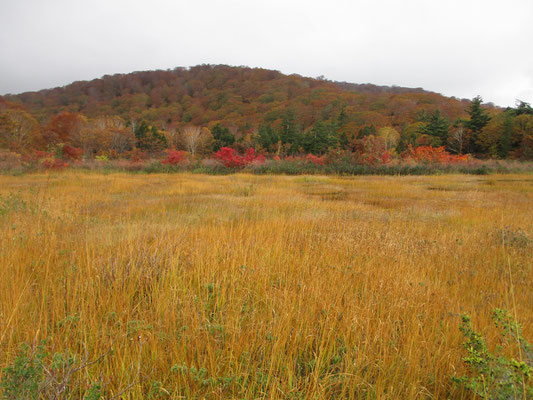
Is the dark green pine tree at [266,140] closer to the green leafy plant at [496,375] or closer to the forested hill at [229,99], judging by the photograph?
the forested hill at [229,99]

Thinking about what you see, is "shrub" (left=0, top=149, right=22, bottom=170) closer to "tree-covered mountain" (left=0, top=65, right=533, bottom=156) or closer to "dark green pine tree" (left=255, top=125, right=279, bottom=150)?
"tree-covered mountain" (left=0, top=65, right=533, bottom=156)

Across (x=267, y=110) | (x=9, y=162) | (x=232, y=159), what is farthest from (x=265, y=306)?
(x=267, y=110)

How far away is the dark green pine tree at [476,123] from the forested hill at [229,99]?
2341 cm

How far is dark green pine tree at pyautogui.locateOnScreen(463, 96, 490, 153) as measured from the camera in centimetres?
2870

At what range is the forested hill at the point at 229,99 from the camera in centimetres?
6162

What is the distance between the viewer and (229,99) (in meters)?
81.8

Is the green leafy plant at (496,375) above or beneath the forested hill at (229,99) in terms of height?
beneath

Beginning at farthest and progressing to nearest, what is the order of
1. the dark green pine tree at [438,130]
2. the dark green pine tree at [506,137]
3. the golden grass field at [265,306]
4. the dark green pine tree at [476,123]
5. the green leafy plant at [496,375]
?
the dark green pine tree at [438,130], the dark green pine tree at [476,123], the dark green pine tree at [506,137], the golden grass field at [265,306], the green leafy plant at [496,375]

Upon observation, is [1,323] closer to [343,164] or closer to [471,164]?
[343,164]

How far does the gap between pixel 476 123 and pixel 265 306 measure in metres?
36.8

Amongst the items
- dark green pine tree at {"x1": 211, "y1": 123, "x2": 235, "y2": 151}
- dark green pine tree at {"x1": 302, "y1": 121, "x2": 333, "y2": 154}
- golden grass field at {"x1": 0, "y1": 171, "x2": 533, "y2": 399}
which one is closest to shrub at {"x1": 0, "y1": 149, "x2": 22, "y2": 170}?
golden grass field at {"x1": 0, "y1": 171, "x2": 533, "y2": 399}

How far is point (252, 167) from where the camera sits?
1806 centimetres

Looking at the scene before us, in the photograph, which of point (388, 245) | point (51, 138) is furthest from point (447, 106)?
point (51, 138)

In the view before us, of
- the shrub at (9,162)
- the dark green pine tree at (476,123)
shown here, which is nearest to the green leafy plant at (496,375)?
the shrub at (9,162)
